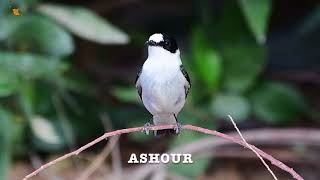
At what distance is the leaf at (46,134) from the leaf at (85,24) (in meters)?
0.15

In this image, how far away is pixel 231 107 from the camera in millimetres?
1262

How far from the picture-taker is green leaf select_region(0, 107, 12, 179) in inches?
42.7

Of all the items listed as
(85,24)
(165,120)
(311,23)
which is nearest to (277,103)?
(311,23)

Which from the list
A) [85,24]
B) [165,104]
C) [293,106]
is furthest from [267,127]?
[165,104]

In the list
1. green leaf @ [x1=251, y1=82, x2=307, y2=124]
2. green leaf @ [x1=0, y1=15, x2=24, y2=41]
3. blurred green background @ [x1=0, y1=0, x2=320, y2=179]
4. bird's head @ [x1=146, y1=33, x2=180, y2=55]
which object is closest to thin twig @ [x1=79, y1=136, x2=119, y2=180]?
blurred green background @ [x1=0, y1=0, x2=320, y2=179]

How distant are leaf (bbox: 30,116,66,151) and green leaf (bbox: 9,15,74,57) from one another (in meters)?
0.11

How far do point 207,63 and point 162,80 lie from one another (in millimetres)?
653

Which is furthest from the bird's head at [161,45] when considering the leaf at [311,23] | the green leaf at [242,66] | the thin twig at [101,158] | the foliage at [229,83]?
the leaf at [311,23]

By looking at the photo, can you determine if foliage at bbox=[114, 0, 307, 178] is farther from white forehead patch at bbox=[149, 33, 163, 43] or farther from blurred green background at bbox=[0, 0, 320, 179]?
white forehead patch at bbox=[149, 33, 163, 43]

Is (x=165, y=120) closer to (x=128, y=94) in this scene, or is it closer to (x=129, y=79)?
(x=128, y=94)

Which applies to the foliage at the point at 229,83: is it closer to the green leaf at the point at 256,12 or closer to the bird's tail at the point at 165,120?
the green leaf at the point at 256,12

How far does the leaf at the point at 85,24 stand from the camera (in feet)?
3.64

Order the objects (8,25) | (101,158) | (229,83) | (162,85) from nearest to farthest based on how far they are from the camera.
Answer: (162,85) → (101,158) → (8,25) → (229,83)

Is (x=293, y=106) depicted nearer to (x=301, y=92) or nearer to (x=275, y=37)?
(x=301, y=92)
